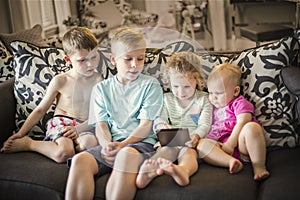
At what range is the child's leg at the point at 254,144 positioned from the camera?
5.32 ft

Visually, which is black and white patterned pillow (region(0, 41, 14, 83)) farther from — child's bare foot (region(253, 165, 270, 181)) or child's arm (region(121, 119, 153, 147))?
child's bare foot (region(253, 165, 270, 181))

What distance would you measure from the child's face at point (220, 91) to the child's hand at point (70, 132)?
0.61m

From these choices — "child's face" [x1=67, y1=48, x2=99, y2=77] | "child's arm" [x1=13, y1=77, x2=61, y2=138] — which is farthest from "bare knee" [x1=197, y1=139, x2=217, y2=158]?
"child's arm" [x1=13, y1=77, x2=61, y2=138]

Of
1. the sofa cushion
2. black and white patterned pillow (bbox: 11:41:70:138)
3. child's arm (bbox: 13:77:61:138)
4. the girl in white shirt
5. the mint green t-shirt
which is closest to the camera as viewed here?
the sofa cushion

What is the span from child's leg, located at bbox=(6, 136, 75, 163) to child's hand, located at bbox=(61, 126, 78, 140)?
0.08ft

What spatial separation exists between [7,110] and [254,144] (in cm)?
116

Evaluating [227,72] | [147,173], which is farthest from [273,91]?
[147,173]

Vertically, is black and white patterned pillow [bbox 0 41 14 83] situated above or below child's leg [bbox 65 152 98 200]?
above

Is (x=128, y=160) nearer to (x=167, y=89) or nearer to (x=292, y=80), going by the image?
(x=167, y=89)

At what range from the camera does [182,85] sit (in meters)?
1.72

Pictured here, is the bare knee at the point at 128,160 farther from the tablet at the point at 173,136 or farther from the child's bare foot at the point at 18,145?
the child's bare foot at the point at 18,145

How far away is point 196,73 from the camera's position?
1748 millimetres

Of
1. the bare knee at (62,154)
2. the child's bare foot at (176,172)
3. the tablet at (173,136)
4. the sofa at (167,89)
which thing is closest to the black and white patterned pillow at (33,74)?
the sofa at (167,89)

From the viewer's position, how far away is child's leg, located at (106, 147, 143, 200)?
153 centimetres
